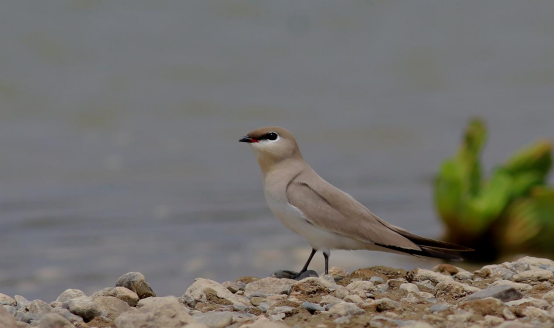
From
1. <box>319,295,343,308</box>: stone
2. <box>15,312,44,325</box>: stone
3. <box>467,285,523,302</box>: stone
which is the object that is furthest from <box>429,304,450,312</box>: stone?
<box>15,312,44,325</box>: stone

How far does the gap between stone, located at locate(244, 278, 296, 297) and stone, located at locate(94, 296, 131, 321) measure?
80 cm

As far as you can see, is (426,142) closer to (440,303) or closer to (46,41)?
(46,41)

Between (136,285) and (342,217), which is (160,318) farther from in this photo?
(342,217)

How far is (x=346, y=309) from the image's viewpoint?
176 inches

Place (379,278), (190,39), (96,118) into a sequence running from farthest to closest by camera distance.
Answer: (190,39) < (96,118) < (379,278)

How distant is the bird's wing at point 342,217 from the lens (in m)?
5.69

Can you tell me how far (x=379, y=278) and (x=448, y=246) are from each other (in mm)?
519

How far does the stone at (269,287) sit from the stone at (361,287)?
364 millimetres

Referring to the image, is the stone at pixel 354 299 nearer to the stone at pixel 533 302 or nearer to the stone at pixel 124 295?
the stone at pixel 533 302

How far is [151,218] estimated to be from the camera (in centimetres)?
1129

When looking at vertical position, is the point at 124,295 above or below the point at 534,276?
below

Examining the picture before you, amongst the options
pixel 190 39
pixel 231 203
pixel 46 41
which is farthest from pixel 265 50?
pixel 231 203

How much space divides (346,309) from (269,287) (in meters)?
0.96

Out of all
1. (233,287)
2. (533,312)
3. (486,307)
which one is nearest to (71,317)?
(233,287)
